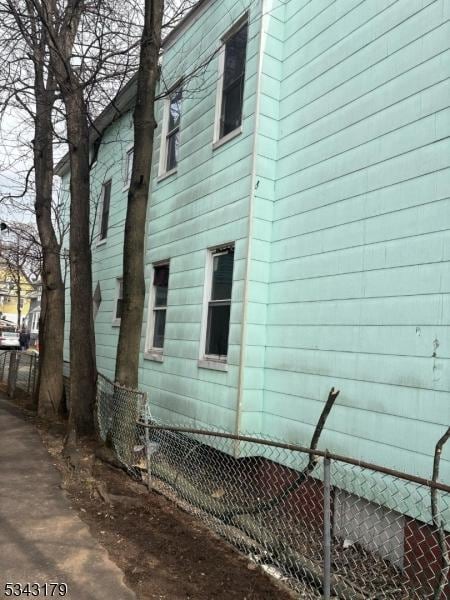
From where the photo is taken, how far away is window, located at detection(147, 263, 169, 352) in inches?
337

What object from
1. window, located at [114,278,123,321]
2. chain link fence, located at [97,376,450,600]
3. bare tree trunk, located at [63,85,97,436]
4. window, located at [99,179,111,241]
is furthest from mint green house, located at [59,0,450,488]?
window, located at [99,179,111,241]

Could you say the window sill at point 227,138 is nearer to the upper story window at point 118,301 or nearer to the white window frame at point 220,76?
the white window frame at point 220,76

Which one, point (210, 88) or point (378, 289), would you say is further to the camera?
point (210, 88)

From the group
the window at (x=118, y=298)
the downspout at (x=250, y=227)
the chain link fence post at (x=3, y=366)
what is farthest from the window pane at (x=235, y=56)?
the chain link fence post at (x=3, y=366)

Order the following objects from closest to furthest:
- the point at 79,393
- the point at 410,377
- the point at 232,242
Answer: the point at 410,377, the point at 232,242, the point at 79,393

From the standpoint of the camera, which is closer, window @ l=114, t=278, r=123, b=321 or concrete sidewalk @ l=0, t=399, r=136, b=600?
concrete sidewalk @ l=0, t=399, r=136, b=600

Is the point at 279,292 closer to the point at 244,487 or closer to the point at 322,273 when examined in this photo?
the point at 322,273

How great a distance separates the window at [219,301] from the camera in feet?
21.8

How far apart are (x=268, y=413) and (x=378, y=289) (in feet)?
6.92

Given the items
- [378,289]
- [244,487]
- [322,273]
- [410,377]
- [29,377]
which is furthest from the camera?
[29,377]

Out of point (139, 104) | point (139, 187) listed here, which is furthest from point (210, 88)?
point (139, 187)

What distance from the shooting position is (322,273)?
540 cm

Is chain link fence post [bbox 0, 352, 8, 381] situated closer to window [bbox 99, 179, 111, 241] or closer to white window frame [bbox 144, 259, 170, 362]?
window [bbox 99, 179, 111, 241]

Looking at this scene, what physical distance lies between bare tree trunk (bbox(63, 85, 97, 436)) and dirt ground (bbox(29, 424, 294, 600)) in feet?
6.75
